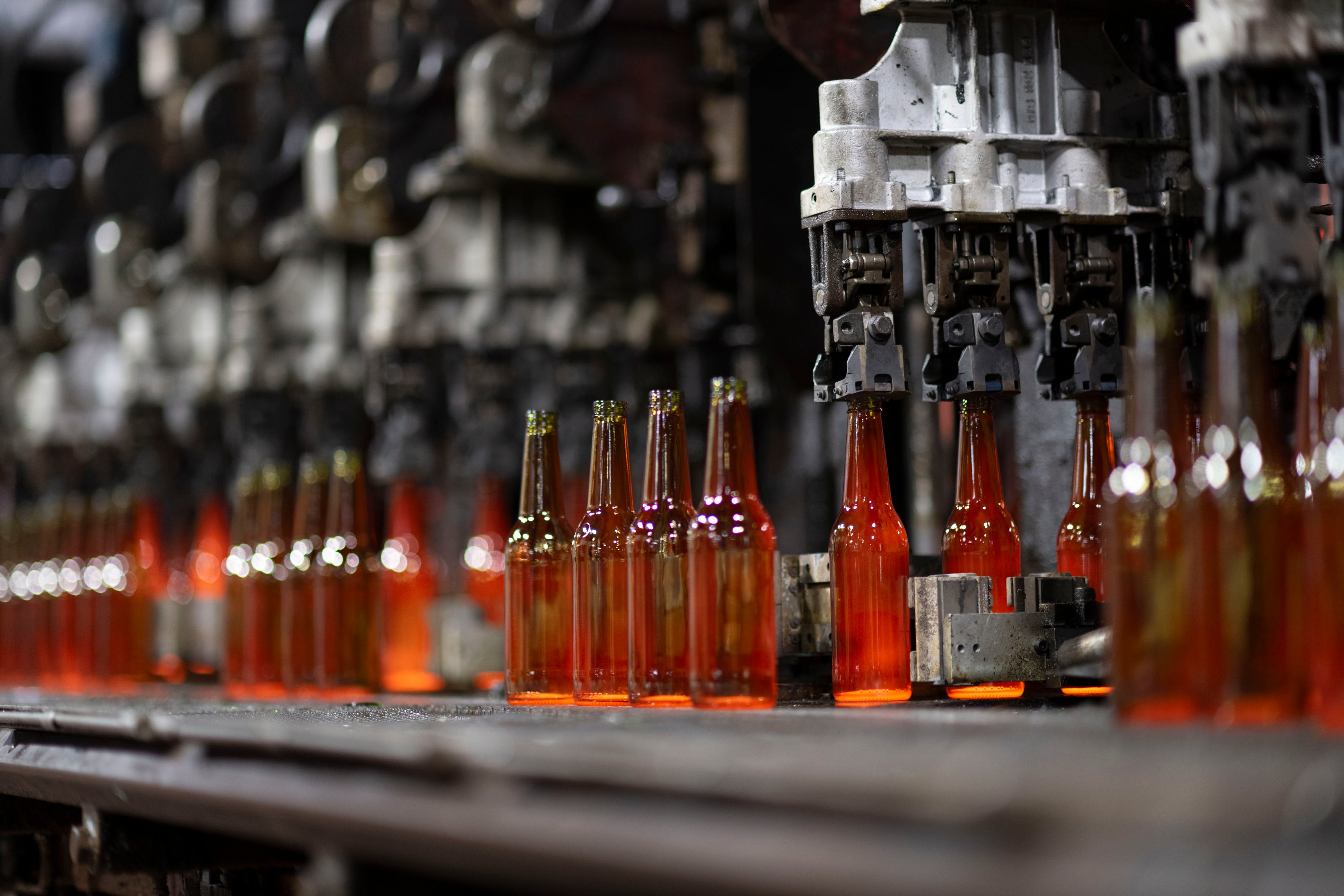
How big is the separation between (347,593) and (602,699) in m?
1.32

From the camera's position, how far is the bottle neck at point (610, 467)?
2686 millimetres

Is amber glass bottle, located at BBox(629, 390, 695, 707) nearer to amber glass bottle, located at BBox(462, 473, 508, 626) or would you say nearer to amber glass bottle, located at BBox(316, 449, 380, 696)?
amber glass bottle, located at BBox(316, 449, 380, 696)

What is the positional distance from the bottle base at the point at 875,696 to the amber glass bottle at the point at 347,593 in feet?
5.21

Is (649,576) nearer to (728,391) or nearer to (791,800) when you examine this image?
(728,391)

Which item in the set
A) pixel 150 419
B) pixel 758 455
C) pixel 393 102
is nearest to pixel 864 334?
pixel 758 455

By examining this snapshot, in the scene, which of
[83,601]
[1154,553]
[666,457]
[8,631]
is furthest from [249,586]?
[1154,553]

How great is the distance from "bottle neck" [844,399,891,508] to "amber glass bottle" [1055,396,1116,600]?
359 mm

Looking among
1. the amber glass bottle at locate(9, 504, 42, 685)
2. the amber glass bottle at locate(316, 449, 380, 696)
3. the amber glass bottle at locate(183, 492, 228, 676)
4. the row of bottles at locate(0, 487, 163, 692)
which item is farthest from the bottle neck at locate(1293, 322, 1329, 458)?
the amber glass bottle at locate(9, 504, 42, 685)

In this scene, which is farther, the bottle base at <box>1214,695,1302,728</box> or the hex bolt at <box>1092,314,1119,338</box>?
the hex bolt at <box>1092,314,1119,338</box>

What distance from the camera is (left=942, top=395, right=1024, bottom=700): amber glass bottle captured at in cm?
266

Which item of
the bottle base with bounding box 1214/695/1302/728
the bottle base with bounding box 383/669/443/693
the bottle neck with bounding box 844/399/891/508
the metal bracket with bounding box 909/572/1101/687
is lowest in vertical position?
the bottle base with bounding box 383/669/443/693

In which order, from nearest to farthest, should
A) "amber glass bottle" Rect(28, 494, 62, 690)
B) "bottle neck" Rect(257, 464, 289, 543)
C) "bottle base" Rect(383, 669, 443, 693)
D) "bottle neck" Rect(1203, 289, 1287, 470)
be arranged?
"bottle neck" Rect(1203, 289, 1287, 470) < "bottle neck" Rect(257, 464, 289, 543) < "bottle base" Rect(383, 669, 443, 693) < "amber glass bottle" Rect(28, 494, 62, 690)

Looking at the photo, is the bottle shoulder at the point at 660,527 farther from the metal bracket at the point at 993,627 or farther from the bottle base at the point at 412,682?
the bottle base at the point at 412,682

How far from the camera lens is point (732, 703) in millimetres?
2332
